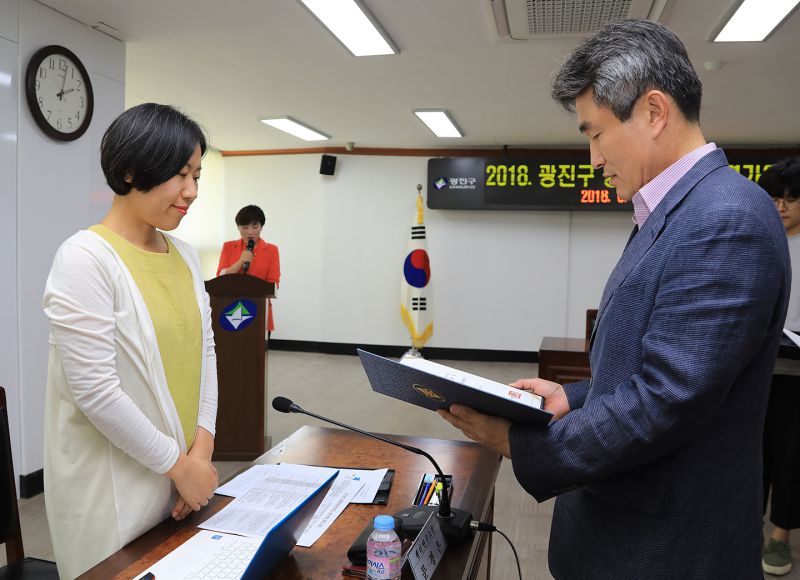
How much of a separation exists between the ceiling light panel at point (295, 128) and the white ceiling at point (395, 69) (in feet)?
0.50

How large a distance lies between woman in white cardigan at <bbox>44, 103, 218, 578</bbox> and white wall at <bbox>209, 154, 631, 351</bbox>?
6.18 m

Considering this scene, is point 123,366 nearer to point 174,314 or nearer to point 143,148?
point 174,314

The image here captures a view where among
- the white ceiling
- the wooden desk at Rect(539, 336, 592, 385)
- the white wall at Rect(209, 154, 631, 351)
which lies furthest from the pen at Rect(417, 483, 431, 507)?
the white wall at Rect(209, 154, 631, 351)

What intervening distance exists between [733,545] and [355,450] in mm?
990

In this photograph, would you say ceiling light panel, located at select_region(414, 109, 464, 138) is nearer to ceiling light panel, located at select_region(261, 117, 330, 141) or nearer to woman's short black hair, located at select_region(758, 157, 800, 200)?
ceiling light panel, located at select_region(261, 117, 330, 141)

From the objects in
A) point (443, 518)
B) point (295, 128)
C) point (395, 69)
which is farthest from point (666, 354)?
point (295, 128)

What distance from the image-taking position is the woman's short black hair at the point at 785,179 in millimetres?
2443

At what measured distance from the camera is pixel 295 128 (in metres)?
6.29

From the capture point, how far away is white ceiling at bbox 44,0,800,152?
3305 mm

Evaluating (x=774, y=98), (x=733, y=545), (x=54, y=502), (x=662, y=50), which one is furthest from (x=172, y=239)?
(x=774, y=98)

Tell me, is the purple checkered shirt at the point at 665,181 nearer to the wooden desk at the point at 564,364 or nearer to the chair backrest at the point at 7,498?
the chair backrest at the point at 7,498

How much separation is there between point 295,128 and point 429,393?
5.65 m

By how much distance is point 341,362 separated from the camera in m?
7.22

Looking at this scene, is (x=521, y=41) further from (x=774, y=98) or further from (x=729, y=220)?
(x=729, y=220)
